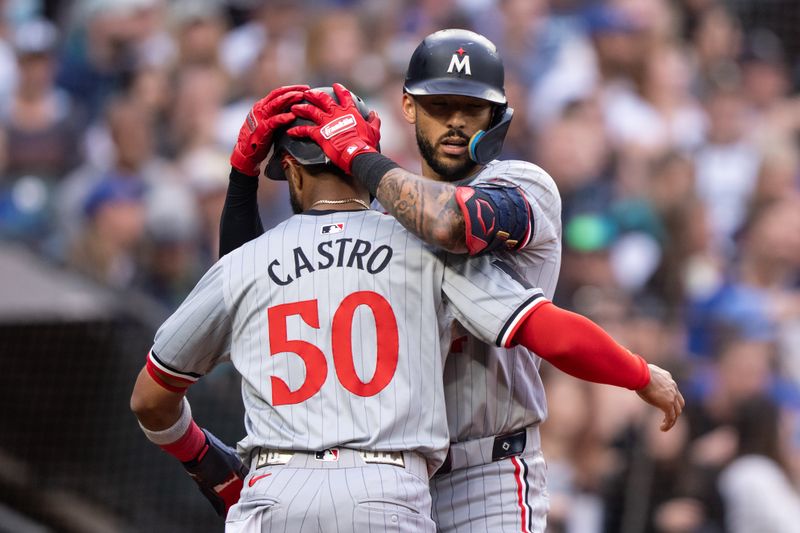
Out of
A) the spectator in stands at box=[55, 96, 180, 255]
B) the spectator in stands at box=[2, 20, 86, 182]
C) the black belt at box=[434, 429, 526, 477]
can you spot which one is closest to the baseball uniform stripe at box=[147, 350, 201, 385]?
the black belt at box=[434, 429, 526, 477]

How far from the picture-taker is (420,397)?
3.20m

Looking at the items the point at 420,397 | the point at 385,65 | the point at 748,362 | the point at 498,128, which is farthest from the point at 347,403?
the point at 385,65

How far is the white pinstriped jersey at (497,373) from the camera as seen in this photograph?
345cm

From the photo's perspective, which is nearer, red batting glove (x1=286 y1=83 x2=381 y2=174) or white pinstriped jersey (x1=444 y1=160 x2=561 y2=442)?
red batting glove (x1=286 y1=83 x2=381 y2=174)

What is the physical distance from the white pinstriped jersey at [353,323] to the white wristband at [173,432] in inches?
13.5

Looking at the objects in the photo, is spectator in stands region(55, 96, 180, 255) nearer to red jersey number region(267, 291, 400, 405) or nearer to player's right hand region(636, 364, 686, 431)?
red jersey number region(267, 291, 400, 405)

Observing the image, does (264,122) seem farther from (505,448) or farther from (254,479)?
(505,448)

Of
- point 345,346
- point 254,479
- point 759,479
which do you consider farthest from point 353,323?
point 759,479

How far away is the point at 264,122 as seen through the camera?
3.47 meters

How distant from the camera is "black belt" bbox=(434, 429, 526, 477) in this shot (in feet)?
11.5

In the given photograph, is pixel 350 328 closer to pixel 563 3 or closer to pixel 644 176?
pixel 644 176

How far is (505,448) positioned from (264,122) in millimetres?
1069

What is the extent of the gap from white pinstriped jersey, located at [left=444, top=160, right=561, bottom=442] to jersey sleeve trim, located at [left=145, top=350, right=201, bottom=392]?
0.68m

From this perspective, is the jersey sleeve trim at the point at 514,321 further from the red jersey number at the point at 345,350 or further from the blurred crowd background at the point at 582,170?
the blurred crowd background at the point at 582,170
